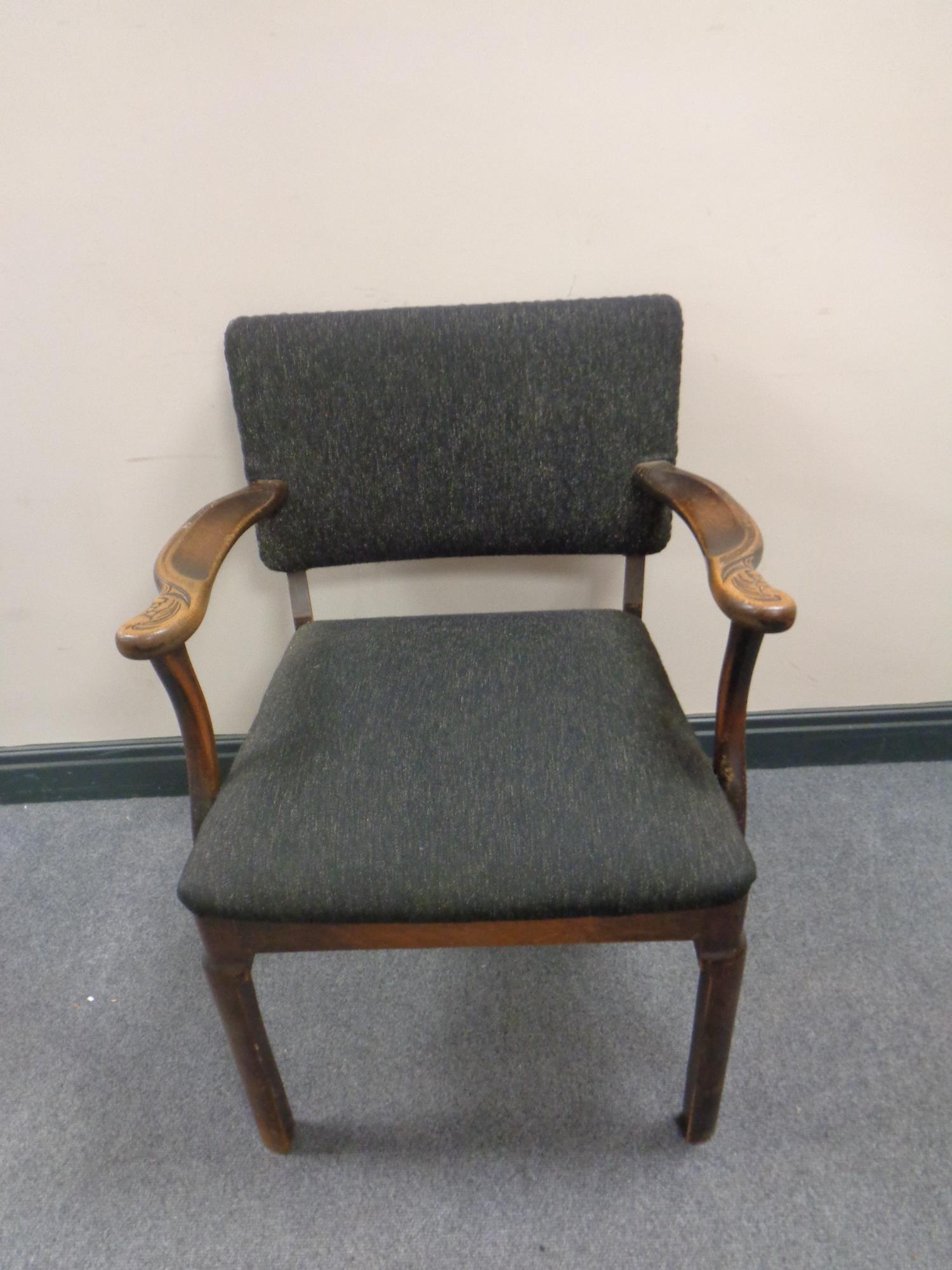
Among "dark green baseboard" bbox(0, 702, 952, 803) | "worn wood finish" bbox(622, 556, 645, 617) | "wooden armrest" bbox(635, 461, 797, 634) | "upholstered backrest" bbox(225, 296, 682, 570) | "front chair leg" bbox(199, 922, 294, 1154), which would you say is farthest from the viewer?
"dark green baseboard" bbox(0, 702, 952, 803)

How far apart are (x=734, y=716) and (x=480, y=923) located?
320 millimetres

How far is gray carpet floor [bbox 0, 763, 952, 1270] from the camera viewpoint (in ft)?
2.77

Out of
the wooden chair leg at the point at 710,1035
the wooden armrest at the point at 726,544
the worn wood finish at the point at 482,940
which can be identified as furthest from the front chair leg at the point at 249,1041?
the wooden armrest at the point at 726,544

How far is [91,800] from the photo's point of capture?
1479 mm

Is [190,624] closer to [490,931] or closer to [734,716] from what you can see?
[490,931]

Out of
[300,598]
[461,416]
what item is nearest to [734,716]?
[461,416]

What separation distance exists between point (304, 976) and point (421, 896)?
56cm

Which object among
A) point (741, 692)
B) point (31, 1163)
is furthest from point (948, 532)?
point (31, 1163)

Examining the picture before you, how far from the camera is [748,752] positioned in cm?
145

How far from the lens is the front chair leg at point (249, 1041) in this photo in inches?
29.6

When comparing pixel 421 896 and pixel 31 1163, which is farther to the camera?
pixel 31 1163

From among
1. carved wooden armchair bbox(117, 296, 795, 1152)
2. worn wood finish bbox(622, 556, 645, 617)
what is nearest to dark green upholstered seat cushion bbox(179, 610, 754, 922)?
carved wooden armchair bbox(117, 296, 795, 1152)

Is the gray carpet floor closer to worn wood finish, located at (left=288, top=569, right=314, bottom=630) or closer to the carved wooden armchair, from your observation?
the carved wooden armchair

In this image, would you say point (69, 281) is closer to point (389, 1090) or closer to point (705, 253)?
point (705, 253)
